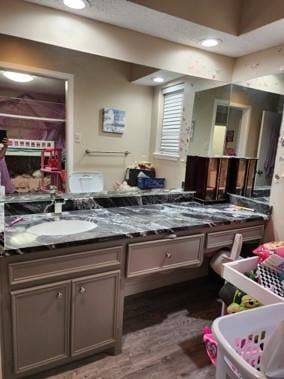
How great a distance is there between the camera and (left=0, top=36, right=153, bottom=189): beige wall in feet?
5.66

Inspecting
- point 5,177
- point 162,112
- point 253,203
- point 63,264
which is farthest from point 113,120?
point 253,203

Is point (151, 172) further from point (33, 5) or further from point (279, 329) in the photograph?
point (279, 329)

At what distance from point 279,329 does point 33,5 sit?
2.02 meters

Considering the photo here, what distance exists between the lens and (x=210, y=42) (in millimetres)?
2055

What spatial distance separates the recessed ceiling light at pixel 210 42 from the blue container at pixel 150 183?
3.63ft

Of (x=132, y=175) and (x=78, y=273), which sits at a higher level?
(x=132, y=175)

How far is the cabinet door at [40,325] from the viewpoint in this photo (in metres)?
1.35

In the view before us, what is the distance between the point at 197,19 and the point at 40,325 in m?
2.05

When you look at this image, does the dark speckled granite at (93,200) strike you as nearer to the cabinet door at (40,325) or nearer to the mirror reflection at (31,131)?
the mirror reflection at (31,131)

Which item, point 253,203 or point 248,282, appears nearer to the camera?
point 248,282

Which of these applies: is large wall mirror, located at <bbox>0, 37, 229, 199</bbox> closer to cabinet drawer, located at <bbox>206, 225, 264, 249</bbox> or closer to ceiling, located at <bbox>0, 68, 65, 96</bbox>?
ceiling, located at <bbox>0, 68, 65, 96</bbox>

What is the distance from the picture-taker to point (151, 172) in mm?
2266

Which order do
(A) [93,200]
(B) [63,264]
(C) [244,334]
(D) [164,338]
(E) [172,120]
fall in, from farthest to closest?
(E) [172,120] < (A) [93,200] < (D) [164,338] < (B) [63,264] < (C) [244,334]

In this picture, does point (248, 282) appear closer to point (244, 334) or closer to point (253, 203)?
point (244, 334)
